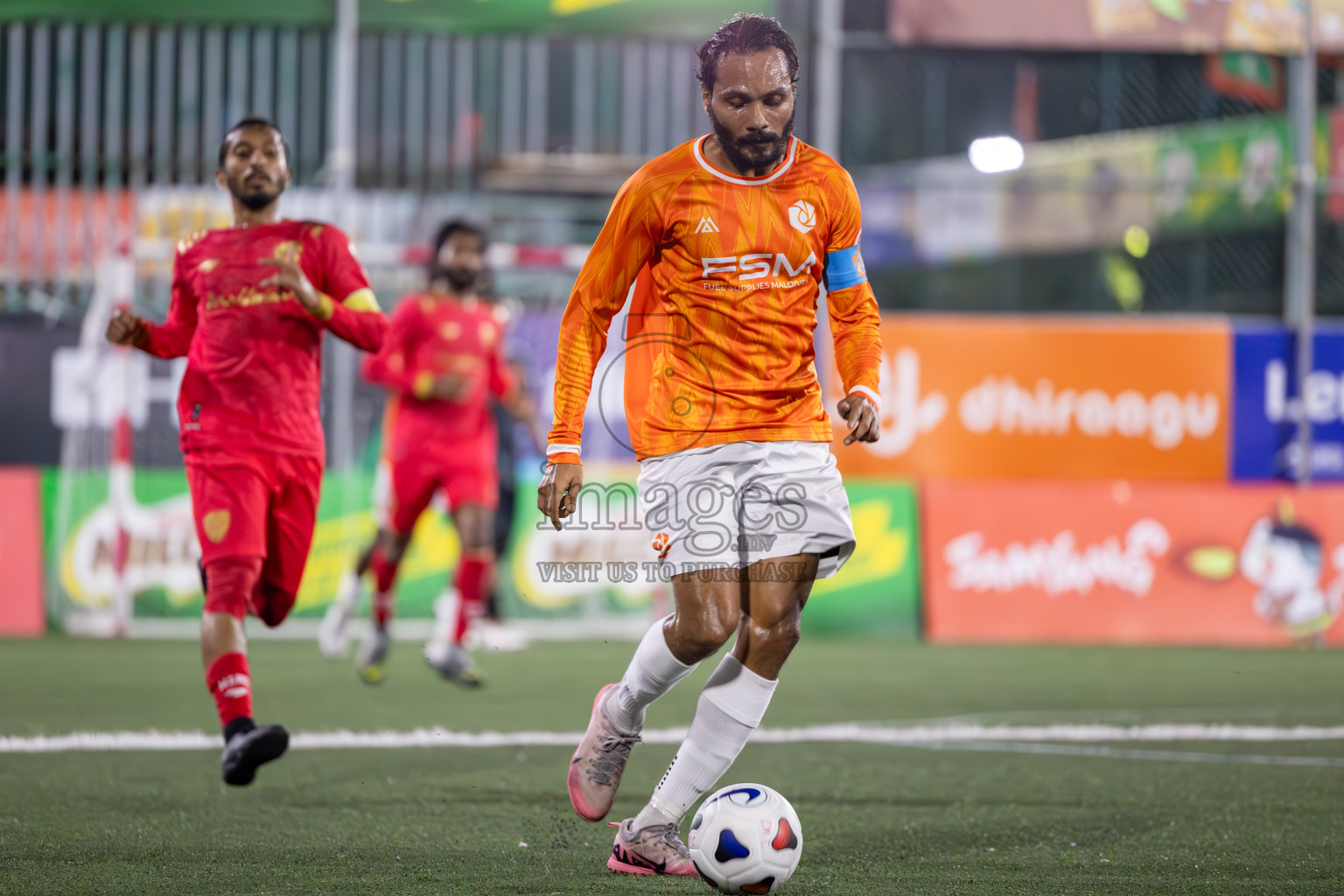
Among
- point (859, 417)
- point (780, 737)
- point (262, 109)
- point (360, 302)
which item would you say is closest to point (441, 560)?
point (262, 109)

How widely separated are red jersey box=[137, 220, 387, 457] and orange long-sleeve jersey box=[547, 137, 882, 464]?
1.29 meters

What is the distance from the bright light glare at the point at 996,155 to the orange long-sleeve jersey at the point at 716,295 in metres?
8.97

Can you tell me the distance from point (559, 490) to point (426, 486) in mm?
4494

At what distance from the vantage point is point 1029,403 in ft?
38.3

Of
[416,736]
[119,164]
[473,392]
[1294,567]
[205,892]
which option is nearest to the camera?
[205,892]

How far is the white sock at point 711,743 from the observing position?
4004mm

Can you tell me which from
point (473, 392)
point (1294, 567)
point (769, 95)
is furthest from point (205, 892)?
point (1294, 567)

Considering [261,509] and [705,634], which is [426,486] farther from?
[705,634]

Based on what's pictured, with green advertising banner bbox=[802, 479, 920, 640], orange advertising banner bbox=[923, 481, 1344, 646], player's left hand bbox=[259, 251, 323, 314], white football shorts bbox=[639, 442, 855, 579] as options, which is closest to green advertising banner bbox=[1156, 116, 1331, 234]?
orange advertising banner bbox=[923, 481, 1344, 646]

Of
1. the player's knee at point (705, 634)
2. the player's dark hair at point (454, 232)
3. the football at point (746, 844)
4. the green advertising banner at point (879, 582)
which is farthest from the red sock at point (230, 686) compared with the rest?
the green advertising banner at point (879, 582)

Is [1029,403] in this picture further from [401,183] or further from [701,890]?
[701,890]

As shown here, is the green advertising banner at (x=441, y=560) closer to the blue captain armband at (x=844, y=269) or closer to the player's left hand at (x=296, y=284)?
the player's left hand at (x=296, y=284)

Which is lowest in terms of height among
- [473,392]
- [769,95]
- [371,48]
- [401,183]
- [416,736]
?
[416,736]

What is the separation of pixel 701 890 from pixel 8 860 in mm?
1661
